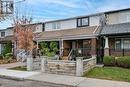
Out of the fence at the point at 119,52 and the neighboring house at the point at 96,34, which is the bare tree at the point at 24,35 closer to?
the neighboring house at the point at 96,34

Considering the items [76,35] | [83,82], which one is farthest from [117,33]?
[83,82]

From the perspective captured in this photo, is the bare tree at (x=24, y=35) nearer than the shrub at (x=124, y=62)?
No

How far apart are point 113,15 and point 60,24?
26.9 feet

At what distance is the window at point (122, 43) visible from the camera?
22928 millimetres

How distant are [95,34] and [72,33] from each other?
12.4ft

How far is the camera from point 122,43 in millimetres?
23203

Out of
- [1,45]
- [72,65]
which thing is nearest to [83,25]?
[72,65]

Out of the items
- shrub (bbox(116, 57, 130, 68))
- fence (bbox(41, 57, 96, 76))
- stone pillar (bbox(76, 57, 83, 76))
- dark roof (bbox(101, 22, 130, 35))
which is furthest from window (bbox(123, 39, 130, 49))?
stone pillar (bbox(76, 57, 83, 76))

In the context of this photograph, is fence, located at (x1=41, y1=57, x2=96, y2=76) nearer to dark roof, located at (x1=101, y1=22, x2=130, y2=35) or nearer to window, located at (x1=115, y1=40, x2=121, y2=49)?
dark roof, located at (x1=101, y1=22, x2=130, y2=35)

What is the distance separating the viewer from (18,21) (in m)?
25.5

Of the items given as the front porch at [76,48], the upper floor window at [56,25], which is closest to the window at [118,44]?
the front porch at [76,48]

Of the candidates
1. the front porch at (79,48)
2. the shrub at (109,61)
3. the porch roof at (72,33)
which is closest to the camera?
the shrub at (109,61)

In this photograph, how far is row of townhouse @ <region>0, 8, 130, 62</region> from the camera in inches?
881

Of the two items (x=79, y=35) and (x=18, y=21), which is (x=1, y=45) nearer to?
(x=18, y=21)
